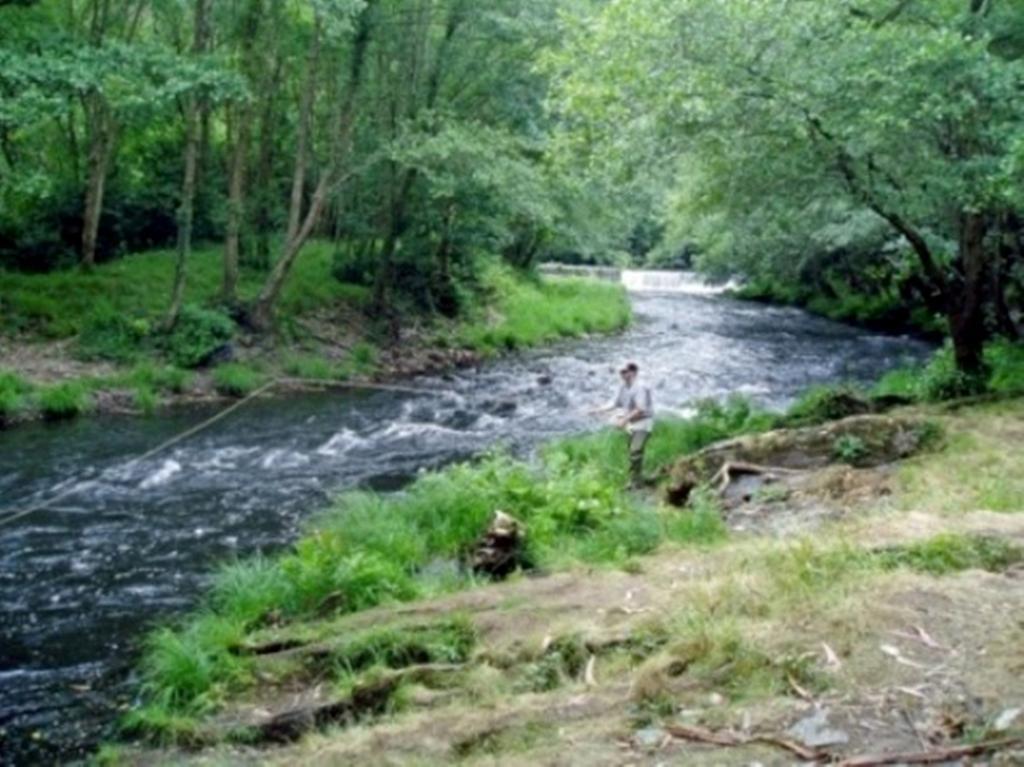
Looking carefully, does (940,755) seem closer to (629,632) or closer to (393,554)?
(629,632)

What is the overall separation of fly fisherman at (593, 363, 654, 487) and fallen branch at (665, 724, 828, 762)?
26.9 ft

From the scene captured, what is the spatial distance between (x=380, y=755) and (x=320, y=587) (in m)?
3.38

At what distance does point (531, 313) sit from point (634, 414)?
21.6 meters

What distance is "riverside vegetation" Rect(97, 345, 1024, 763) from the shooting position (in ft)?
21.1

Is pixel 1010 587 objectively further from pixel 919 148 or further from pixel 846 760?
pixel 919 148

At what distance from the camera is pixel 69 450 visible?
56.6 ft

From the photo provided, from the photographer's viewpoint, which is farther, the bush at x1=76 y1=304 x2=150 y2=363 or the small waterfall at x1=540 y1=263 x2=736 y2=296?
the small waterfall at x1=540 y1=263 x2=736 y2=296

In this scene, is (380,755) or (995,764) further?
(380,755)

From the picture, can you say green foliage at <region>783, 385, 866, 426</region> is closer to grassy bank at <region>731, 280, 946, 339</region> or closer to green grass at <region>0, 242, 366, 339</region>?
green grass at <region>0, 242, 366, 339</region>

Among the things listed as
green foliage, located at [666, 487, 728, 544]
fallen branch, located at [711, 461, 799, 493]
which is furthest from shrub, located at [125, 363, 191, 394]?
green foliage, located at [666, 487, 728, 544]

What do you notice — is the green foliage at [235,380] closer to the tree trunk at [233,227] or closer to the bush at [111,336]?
the bush at [111,336]

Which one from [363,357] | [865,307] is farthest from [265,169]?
[865,307]

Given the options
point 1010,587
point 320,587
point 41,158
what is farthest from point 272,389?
point 1010,587

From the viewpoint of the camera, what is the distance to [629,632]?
730cm
